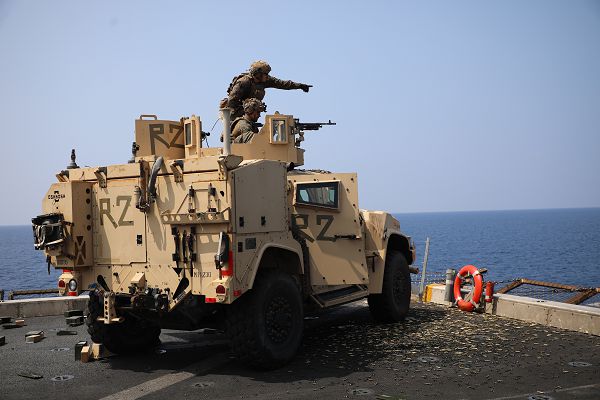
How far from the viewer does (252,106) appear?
422 inches

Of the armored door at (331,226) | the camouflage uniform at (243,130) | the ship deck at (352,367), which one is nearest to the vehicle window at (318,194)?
the armored door at (331,226)

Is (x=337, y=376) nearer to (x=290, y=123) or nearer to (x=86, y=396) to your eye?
(x=86, y=396)

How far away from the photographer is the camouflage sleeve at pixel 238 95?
11.4 m

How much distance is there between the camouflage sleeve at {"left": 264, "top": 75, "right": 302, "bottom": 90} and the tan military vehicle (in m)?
1.72

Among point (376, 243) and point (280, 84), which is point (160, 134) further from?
point (376, 243)

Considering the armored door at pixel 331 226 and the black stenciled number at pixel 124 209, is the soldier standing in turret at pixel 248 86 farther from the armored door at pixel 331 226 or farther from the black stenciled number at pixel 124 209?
the black stenciled number at pixel 124 209

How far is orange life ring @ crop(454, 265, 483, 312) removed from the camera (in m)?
12.3

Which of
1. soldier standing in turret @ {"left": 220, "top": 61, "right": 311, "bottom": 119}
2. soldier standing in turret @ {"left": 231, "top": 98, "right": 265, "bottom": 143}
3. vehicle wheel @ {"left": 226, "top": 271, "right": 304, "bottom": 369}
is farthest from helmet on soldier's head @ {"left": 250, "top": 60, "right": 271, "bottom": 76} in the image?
vehicle wheel @ {"left": 226, "top": 271, "right": 304, "bottom": 369}

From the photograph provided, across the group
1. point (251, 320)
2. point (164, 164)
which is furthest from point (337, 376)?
point (164, 164)

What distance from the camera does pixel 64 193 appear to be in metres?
8.83

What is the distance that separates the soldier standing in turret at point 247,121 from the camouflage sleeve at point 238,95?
1.79 feet

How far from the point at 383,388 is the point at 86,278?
4381 mm

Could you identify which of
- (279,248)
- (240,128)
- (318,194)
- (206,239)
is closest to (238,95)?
(240,128)

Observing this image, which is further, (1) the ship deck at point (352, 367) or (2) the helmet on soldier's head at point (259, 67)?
(2) the helmet on soldier's head at point (259, 67)
